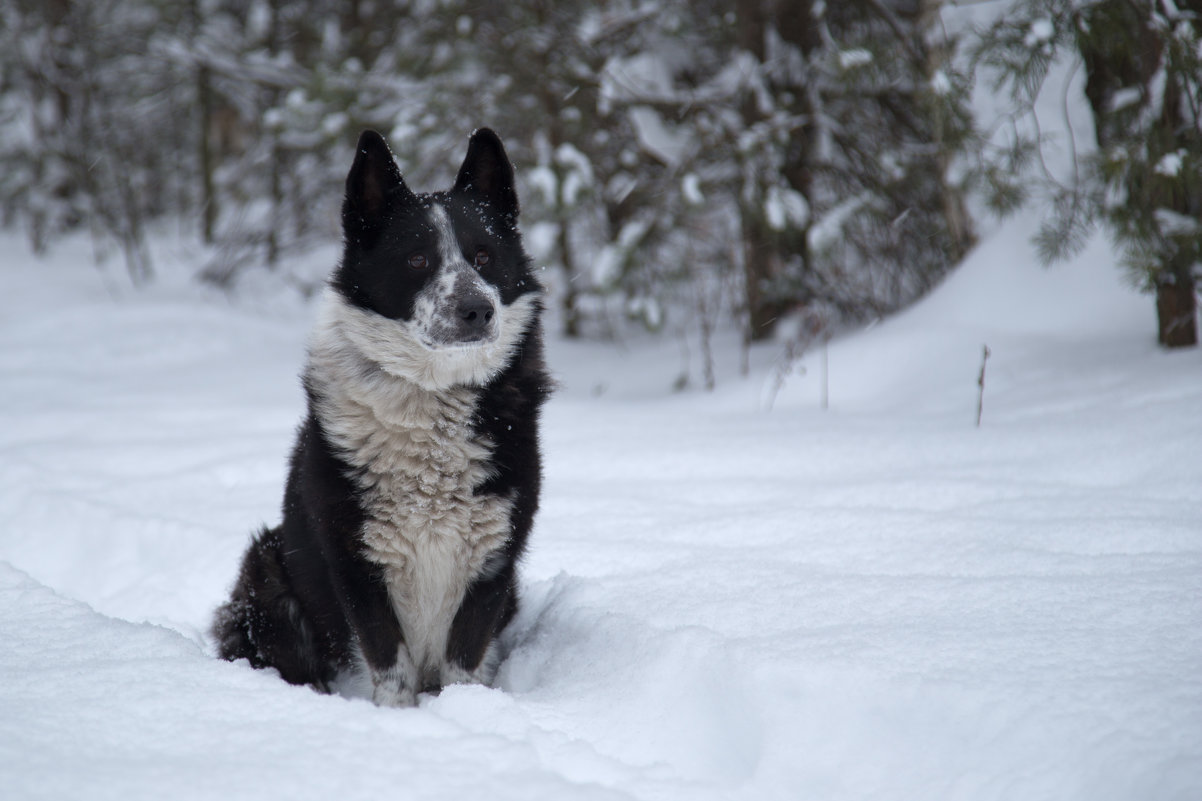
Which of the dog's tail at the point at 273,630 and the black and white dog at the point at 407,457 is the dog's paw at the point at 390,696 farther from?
the dog's tail at the point at 273,630

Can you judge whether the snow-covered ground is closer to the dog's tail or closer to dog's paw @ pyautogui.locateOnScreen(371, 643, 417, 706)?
dog's paw @ pyautogui.locateOnScreen(371, 643, 417, 706)

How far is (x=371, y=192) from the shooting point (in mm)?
2775

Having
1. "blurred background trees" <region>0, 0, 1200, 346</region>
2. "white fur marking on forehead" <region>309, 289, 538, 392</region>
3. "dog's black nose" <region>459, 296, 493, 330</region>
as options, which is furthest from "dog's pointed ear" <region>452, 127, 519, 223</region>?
"blurred background trees" <region>0, 0, 1200, 346</region>

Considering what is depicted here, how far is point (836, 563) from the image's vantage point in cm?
312

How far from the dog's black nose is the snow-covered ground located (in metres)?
1.00

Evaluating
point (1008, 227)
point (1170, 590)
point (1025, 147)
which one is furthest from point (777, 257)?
point (1170, 590)

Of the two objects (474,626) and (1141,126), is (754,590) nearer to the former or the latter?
(474,626)

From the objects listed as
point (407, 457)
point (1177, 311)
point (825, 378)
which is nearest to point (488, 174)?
point (407, 457)

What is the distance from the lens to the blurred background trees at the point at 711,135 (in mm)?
4789

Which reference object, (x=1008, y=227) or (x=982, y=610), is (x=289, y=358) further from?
(x=982, y=610)

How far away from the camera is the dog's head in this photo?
8.70ft

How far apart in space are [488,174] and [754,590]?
1631 mm

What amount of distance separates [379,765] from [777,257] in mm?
6394

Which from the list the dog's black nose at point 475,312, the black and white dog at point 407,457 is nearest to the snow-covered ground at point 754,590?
the black and white dog at point 407,457
